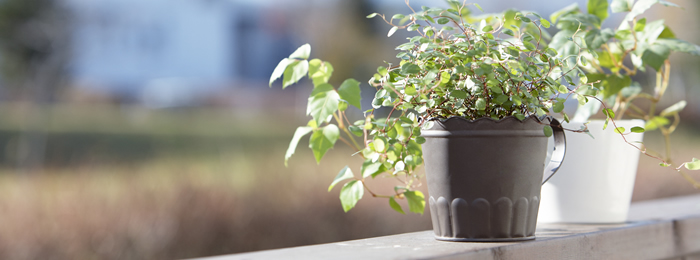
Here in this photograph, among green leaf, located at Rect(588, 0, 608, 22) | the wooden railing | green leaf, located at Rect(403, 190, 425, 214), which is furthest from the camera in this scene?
green leaf, located at Rect(588, 0, 608, 22)

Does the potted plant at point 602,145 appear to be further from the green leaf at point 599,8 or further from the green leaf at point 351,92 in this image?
the green leaf at point 351,92

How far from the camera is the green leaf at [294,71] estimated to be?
Result: 2.43 feet

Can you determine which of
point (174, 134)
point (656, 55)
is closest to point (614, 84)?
point (656, 55)

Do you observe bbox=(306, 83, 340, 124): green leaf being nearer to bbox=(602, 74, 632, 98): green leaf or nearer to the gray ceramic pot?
the gray ceramic pot

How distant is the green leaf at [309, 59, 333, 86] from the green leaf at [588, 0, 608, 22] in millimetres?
541

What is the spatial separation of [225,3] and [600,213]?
1162cm

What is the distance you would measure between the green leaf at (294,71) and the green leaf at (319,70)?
0.03 m

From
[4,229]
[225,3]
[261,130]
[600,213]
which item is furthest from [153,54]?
[600,213]

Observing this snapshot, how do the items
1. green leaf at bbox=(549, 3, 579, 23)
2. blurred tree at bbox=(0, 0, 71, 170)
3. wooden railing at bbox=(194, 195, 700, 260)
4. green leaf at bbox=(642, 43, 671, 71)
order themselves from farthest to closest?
blurred tree at bbox=(0, 0, 71, 170)
green leaf at bbox=(549, 3, 579, 23)
green leaf at bbox=(642, 43, 671, 71)
wooden railing at bbox=(194, 195, 700, 260)

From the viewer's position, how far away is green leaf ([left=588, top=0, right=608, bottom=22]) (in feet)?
3.28

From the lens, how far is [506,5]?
9.46 m

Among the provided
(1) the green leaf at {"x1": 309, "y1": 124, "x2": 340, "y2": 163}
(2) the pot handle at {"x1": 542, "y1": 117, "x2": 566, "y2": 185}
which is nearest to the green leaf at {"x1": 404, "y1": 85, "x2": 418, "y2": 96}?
(1) the green leaf at {"x1": 309, "y1": 124, "x2": 340, "y2": 163}

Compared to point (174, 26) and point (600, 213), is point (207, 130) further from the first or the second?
point (600, 213)

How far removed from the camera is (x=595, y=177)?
3.07ft
